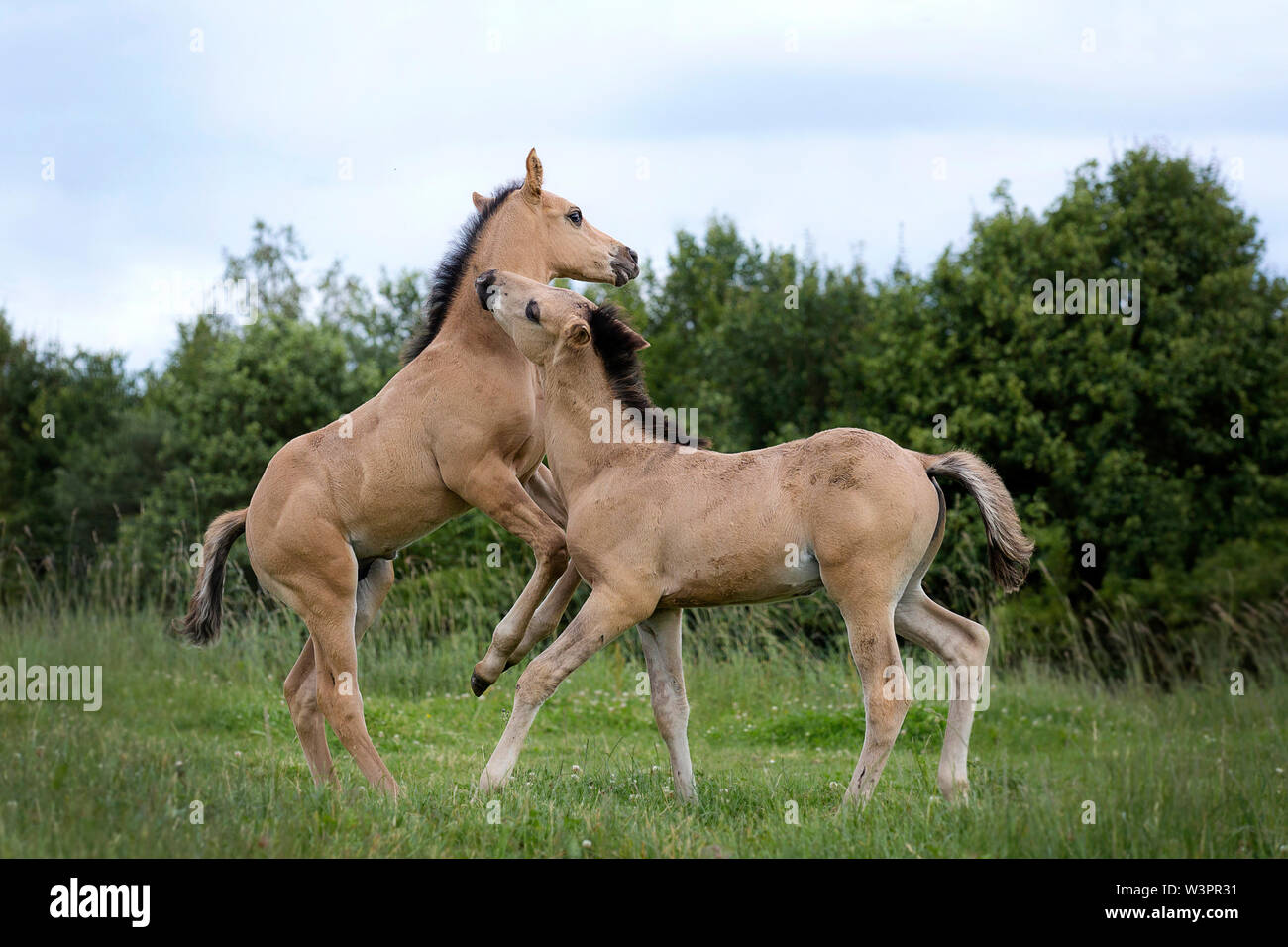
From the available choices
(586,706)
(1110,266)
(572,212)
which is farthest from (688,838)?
(1110,266)

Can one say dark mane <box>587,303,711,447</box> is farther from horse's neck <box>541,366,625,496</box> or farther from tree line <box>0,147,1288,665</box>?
tree line <box>0,147,1288,665</box>

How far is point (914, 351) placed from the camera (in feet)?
84.5

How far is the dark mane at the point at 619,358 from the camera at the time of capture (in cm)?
655

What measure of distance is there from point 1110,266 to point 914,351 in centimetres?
525

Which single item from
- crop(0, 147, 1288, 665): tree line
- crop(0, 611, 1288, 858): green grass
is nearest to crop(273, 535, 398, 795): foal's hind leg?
crop(0, 611, 1288, 858): green grass

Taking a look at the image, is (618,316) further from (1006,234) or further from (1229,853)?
(1006,234)

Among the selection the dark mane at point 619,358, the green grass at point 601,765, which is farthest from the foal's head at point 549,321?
the green grass at point 601,765

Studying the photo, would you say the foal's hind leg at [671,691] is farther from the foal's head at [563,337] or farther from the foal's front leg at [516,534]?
the foal's head at [563,337]

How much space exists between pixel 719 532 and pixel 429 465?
1.84m

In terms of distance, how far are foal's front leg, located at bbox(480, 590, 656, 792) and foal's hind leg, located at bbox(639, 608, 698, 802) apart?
0.52 metres

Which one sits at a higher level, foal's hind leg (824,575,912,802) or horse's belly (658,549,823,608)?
horse's belly (658,549,823,608)

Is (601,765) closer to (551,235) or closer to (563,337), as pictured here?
(563,337)

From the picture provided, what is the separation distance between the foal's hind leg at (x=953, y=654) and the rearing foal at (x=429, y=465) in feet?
6.28

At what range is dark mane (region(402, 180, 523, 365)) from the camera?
7.32m
